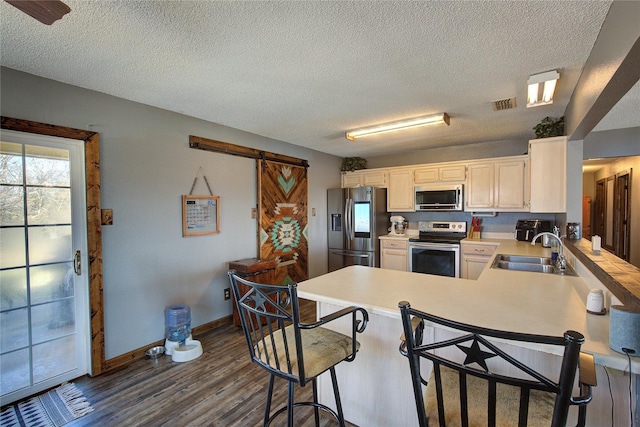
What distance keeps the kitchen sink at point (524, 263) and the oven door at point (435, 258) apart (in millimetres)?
1214

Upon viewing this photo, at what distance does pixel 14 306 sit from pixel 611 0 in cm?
410

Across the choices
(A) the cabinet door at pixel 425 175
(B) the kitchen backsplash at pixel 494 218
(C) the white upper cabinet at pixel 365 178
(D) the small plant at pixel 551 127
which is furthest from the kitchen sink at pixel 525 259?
(C) the white upper cabinet at pixel 365 178

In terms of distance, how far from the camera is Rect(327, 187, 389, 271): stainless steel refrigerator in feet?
16.2

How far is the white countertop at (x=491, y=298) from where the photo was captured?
124 centimetres

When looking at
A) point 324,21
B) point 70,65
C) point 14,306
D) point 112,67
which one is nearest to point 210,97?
point 112,67

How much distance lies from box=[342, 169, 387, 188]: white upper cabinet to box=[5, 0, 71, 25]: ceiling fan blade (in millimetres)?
4481

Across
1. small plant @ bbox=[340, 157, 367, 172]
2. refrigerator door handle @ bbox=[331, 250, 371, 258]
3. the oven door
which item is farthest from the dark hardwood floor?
Result: small plant @ bbox=[340, 157, 367, 172]

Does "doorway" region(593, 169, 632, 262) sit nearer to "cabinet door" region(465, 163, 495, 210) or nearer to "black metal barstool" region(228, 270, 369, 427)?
"cabinet door" region(465, 163, 495, 210)

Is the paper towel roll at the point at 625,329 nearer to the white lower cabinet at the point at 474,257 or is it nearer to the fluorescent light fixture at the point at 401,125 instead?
the fluorescent light fixture at the point at 401,125

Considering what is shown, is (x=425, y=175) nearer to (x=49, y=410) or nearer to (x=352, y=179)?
(x=352, y=179)

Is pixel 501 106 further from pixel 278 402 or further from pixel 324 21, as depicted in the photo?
pixel 278 402

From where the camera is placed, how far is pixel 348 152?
5332mm

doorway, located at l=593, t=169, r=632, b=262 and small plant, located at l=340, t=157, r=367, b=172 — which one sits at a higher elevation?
small plant, located at l=340, t=157, r=367, b=172

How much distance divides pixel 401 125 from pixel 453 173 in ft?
5.39
